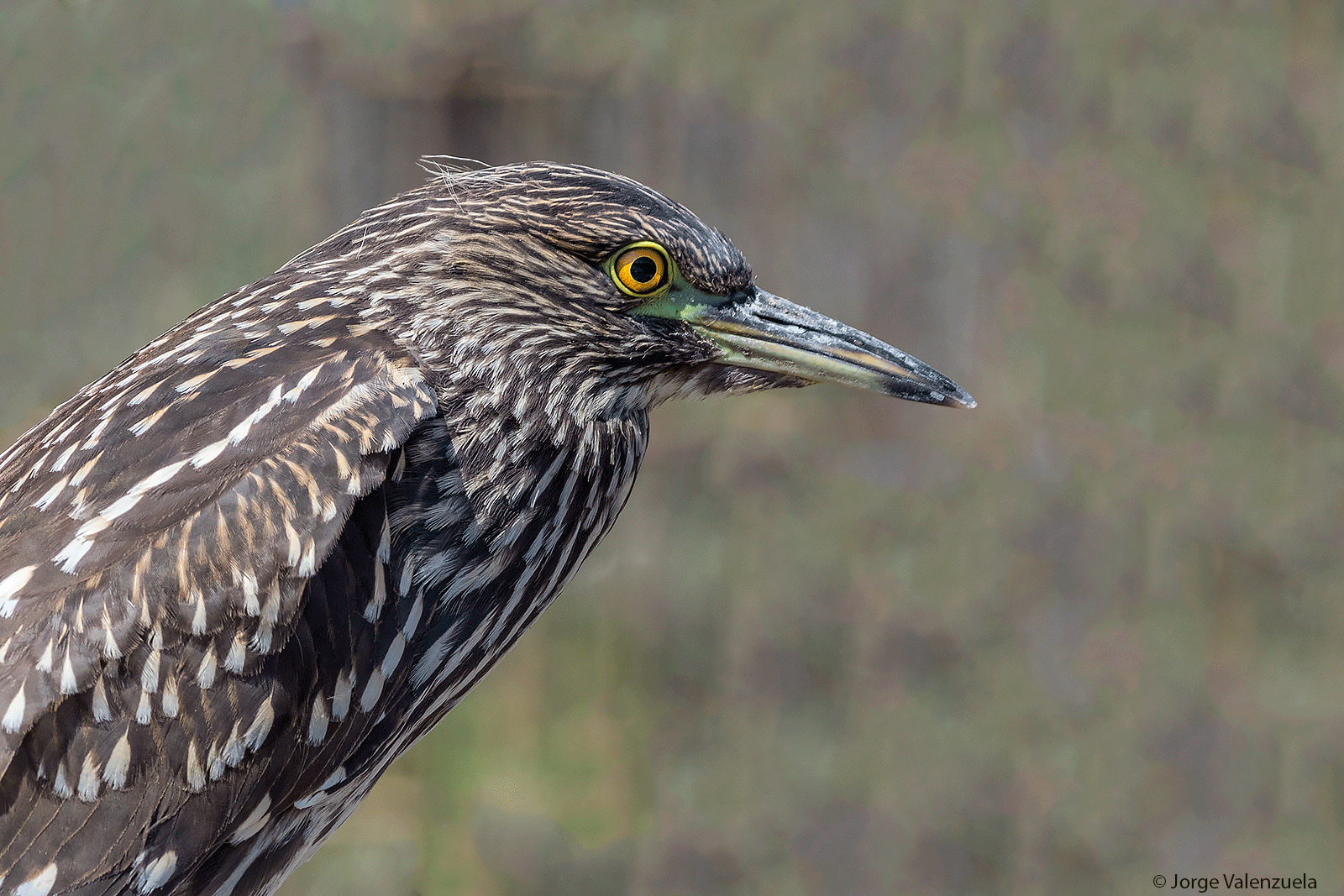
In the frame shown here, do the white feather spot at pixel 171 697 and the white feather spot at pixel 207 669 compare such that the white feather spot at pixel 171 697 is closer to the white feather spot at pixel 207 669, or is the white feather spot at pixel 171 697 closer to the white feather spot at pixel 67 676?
the white feather spot at pixel 207 669

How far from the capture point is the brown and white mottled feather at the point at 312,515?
1.97 meters

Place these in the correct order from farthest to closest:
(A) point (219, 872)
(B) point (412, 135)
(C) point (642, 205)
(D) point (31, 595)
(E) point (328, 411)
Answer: (B) point (412, 135) → (C) point (642, 205) → (A) point (219, 872) → (E) point (328, 411) → (D) point (31, 595)

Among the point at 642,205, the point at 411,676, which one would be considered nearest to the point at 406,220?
the point at 642,205

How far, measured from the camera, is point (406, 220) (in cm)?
249

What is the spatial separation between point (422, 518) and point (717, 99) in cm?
406

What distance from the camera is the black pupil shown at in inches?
96.2

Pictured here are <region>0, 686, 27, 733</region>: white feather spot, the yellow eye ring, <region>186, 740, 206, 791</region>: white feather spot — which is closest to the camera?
<region>0, 686, 27, 733</region>: white feather spot

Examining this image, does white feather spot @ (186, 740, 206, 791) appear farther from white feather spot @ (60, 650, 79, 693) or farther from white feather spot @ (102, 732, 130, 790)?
white feather spot @ (60, 650, 79, 693)

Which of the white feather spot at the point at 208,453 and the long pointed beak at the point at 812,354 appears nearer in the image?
the white feather spot at the point at 208,453

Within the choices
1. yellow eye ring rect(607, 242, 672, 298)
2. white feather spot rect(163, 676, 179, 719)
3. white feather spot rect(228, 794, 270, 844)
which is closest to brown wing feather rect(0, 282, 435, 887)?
white feather spot rect(163, 676, 179, 719)

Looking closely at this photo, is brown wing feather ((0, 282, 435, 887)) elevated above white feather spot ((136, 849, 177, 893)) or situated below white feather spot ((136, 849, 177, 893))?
above

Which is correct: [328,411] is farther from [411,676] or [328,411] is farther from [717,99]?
[717,99]

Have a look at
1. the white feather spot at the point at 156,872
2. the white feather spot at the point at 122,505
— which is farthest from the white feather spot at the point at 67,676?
the white feather spot at the point at 156,872

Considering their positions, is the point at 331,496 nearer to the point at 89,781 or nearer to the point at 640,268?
the point at 89,781
